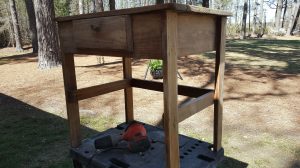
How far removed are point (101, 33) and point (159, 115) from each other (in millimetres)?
2812

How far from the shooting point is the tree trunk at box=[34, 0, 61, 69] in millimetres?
7570

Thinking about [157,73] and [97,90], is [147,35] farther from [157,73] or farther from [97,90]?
[157,73]

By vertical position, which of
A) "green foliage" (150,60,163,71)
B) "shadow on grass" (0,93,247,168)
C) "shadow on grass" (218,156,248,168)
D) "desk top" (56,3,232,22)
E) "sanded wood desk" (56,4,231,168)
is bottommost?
"shadow on grass" (218,156,248,168)

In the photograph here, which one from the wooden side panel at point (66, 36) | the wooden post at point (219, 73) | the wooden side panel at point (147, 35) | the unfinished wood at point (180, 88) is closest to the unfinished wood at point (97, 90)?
the unfinished wood at point (180, 88)

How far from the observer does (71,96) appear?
7.24 feet

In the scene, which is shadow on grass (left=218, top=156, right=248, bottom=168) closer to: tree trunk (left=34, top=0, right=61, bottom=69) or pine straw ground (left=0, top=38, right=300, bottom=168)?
pine straw ground (left=0, top=38, right=300, bottom=168)

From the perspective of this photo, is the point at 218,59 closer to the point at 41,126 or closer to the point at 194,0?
the point at 41,126

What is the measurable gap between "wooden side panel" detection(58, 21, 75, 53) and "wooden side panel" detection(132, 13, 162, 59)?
26.3 inches

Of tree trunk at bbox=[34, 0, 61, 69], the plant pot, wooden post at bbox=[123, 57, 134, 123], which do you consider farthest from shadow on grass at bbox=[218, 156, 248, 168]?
tree trunk at bbox=[34, 0, 61, 69]

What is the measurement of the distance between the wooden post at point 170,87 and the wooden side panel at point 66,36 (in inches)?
35.4

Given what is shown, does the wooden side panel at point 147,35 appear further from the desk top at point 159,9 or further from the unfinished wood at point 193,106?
the unfinished wood at point 193,106

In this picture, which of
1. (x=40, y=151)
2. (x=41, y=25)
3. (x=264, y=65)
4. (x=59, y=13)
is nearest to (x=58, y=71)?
(x=41, y=25)

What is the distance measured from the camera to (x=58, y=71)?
7.66m

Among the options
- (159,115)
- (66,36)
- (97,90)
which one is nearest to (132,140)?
(97,90)
